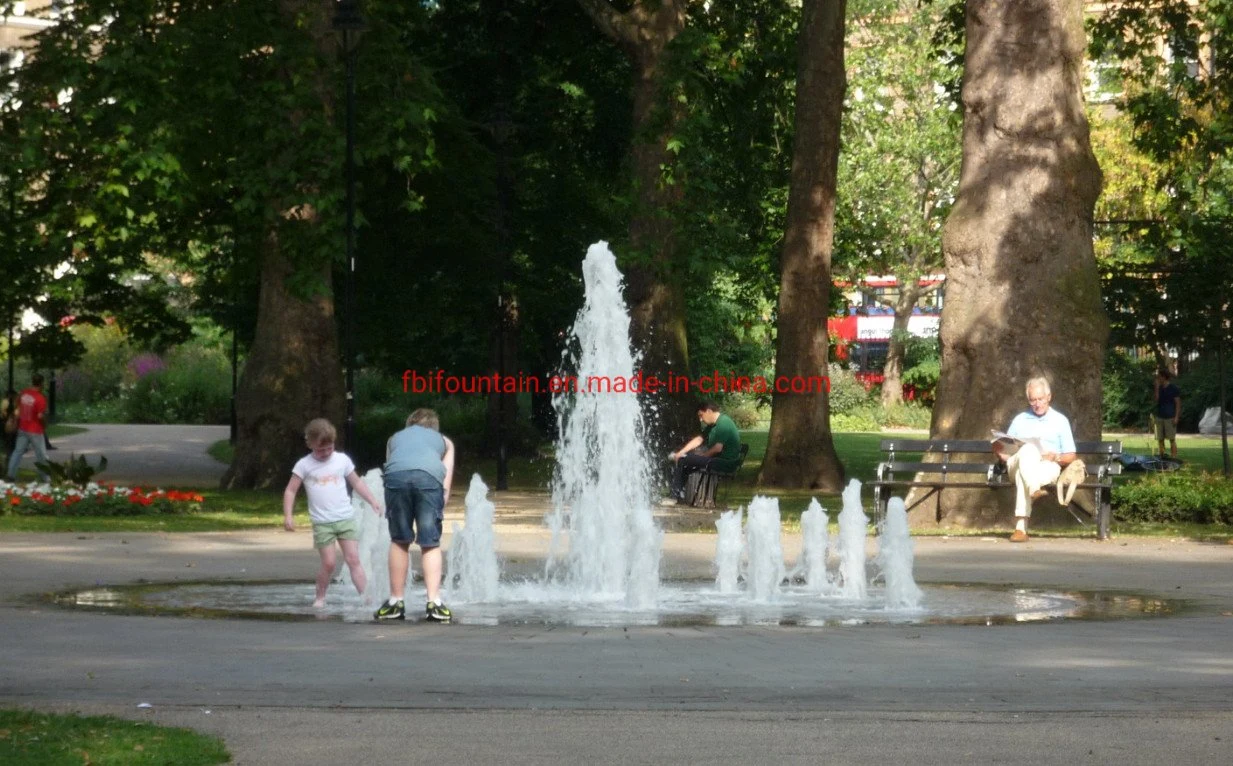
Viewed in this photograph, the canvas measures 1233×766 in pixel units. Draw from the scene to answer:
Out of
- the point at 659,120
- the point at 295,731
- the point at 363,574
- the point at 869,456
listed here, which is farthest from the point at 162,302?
the point at 295,731

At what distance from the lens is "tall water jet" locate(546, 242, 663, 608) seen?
1451 centimetres

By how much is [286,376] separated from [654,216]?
5874 millimetres

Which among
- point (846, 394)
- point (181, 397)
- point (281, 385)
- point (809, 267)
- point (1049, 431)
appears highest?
point (809, 267)

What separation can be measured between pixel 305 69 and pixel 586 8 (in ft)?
16.6

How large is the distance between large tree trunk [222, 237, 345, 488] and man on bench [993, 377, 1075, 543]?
1250cm

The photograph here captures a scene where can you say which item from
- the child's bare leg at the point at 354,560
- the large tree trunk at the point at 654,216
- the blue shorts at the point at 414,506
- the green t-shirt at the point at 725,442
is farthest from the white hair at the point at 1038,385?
the large tree trunk at the point at 654,216

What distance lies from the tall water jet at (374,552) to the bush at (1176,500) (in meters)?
9.52

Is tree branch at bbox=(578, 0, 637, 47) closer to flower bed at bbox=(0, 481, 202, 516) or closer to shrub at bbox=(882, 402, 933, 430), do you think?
flower bed at bbox=(0, 481, 202, 516)

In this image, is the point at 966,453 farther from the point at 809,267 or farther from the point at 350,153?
the point at 350,153

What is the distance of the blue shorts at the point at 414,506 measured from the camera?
13.2m

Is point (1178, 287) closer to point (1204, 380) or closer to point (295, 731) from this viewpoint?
point (1204, 380)

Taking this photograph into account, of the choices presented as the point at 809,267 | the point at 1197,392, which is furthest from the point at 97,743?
the point at 1197,392

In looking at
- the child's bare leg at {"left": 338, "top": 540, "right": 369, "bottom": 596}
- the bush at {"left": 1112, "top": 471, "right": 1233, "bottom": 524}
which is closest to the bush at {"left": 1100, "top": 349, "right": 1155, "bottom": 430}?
the bush at {"left": 1112, "top": 471, "right": 1233, "bottom": 524}

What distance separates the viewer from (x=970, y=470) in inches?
839
